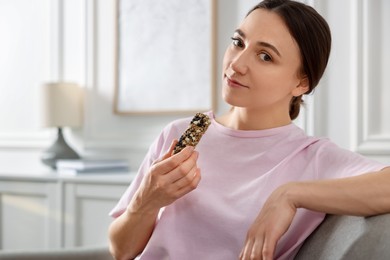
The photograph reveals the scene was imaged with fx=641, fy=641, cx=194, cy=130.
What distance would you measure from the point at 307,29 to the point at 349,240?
55 cm

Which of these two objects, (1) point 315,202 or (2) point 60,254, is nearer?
(1) point 315,202

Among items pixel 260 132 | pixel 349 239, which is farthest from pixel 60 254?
pixel 349 239

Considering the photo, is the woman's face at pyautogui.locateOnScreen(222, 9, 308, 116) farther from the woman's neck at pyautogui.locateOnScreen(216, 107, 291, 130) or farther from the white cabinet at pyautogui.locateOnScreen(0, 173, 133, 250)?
the white cabinet at pyautogui.locateOnScreen(0, 173, 133, 250)

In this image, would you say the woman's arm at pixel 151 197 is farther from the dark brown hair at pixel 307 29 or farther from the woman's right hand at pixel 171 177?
the dark brown hair at pixel 307 29

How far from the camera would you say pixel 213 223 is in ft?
5.13

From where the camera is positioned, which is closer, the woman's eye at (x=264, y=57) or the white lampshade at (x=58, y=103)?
the woman's eye at (x=264, y=57)

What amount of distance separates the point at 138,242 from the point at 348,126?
1.43 meters

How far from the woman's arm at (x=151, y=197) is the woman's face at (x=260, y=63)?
0.23 meters

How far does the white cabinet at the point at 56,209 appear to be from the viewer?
3010 millimetres

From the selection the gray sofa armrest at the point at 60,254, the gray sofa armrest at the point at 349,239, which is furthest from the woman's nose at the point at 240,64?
the gray sofa armrest at the point at 60,254

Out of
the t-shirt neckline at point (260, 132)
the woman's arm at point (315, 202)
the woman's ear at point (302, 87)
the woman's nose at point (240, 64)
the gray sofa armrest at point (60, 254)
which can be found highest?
the woman's nose at point (240, 64)

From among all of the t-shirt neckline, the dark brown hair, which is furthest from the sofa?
the dark brown hair

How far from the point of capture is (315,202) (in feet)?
4.53

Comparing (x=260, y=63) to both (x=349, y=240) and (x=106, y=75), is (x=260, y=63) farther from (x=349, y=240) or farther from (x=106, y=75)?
(x=106, y=75)
